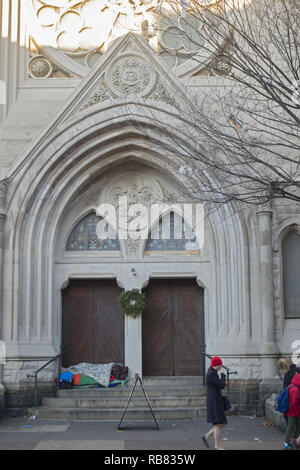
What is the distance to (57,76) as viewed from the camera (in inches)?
622

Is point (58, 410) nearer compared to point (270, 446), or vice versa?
point (270, 446)

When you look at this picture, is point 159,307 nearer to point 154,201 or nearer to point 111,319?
point 111,319

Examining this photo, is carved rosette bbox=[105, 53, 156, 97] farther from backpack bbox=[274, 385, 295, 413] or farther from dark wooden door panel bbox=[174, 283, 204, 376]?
backpack bbox=[274, 385, 295, 413]

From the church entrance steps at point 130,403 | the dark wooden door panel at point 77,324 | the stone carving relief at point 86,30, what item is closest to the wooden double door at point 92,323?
the dark wooden door panel at point 77,324

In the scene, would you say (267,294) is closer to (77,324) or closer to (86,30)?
(77,324)

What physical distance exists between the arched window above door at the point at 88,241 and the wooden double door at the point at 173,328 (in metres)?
1.35

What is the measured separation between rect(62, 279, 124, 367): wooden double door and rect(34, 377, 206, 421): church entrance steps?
4.00ft

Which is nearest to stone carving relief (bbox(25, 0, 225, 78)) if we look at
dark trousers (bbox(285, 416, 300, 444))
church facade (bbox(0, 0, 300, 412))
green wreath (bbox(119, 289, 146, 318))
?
church facade (bbox(0, 0, 300, 412))

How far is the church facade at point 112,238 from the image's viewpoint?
14609mm

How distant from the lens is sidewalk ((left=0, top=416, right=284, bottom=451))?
1034cm

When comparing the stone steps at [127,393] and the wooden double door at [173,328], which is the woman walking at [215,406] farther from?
the wooden double door at [173,328]

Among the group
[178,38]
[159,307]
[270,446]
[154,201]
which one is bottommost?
[270,446]

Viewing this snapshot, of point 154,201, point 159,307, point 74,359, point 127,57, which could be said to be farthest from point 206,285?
point 127,57
